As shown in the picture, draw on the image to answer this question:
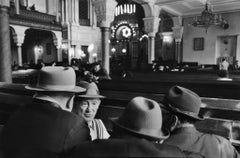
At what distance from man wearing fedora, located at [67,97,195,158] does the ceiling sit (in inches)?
452

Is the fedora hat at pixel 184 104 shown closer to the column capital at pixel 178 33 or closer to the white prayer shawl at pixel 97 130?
the white prayer shawl at pixel 97 130

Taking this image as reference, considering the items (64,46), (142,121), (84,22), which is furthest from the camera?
(84,22)

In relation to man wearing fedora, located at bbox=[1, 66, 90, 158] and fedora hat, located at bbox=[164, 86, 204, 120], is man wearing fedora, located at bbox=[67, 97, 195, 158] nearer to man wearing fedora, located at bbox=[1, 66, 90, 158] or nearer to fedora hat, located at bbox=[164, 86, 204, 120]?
man wearing fedora, located at bbox=[1, 66, 90, 158]

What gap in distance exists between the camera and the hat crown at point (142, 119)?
1.12 m

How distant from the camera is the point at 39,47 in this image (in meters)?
22.7

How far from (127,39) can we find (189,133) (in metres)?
21.0

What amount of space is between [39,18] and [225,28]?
1453 centimetres

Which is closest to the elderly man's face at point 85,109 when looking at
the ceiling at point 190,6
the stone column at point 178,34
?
the ceiling at point 190,6

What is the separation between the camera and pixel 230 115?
9.34ft

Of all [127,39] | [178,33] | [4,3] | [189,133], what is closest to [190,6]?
[178,33]

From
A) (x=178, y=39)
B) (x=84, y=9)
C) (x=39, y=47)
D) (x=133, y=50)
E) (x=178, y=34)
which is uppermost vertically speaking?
(x=84, y=9)

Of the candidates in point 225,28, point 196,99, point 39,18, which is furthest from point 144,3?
point 196,99

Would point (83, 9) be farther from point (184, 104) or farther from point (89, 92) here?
point (184, 104)

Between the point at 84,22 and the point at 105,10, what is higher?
the point at 84,22
